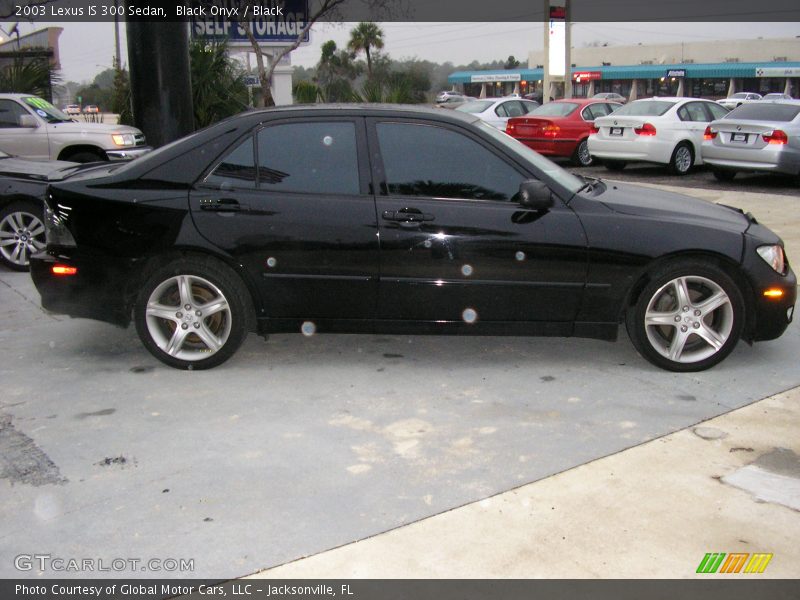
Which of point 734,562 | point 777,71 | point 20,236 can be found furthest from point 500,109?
point 777,71

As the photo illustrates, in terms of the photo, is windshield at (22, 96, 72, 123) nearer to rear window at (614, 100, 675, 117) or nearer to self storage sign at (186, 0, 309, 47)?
self storage sign at (186, 0, 309, 47)

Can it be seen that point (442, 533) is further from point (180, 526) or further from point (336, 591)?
point (180, 526)

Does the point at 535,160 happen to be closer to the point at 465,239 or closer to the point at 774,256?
the point at 465,239

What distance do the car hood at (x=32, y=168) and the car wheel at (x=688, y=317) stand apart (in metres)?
5.38

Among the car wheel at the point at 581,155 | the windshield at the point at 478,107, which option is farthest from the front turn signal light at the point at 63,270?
the windshield at the point at 478,107

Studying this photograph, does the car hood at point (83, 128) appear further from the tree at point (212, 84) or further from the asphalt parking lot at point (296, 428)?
the asphalt parking lot at point (296, 428)

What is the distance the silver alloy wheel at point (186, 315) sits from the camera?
201 inches

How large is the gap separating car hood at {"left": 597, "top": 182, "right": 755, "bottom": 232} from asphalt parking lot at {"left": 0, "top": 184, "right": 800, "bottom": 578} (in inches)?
36.4

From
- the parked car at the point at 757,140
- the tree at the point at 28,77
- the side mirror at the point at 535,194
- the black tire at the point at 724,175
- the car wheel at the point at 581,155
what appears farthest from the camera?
the tree at the point at 28,77

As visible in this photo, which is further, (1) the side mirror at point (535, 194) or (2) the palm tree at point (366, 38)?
(2) the palm tree at point (366, 38)

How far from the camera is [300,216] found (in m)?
5.05

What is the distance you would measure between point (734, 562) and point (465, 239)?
2.46 m

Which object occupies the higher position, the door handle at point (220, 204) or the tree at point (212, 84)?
the tree at point (212, 84)

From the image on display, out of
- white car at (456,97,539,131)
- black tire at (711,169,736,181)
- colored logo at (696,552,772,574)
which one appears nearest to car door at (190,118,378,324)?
colored logo at (696,552,772,574)
